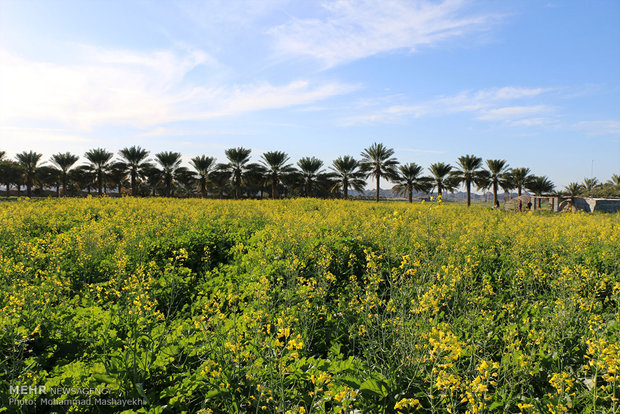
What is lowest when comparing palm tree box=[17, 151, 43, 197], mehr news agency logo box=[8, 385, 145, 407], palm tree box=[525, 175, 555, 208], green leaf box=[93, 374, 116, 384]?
mehr news agency logo box=[8, 385, 145, 407]

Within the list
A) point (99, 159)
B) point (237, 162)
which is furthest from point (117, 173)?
point (237, 162)

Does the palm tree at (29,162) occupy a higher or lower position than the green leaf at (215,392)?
higher

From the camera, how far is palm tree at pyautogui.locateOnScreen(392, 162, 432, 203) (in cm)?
3912

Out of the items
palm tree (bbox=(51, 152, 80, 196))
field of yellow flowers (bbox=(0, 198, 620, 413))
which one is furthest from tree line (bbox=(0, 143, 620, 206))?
field of yellow flowers (bbox=(0, 198, 620, 413))

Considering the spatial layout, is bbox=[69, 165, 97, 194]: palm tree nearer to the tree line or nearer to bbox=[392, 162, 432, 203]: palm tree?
the tree line

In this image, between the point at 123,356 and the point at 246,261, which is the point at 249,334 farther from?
the point at 246,261

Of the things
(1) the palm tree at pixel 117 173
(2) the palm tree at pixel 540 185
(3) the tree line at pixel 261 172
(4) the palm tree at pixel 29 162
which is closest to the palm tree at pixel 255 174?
(3) the tree line at pixel 261 172

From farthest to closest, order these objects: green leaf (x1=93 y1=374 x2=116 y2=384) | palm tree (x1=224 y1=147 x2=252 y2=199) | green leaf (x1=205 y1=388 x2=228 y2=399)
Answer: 1. palm tree (x1=224 y1=147 x2=252 y2=199)
2. green leaf (x1=93 y1=374 x2=116 y2=384)
3. green leaf (x1=205 y1=388 x2=228 y2=399)

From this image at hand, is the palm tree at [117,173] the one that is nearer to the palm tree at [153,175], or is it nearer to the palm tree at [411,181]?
the palm tree at [153,175]

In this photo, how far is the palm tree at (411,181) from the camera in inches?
1540

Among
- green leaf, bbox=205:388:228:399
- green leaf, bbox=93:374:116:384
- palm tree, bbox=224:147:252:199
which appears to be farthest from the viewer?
palm tree, bbox=224:147:252:199

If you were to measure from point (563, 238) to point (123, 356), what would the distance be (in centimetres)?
797

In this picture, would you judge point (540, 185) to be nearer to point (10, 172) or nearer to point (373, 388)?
point (373, 388)

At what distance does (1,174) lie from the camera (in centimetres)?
4022
